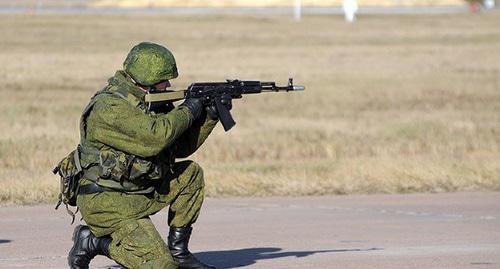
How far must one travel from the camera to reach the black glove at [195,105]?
7.67m

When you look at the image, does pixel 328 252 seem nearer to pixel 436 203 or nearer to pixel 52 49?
pixel 436 203

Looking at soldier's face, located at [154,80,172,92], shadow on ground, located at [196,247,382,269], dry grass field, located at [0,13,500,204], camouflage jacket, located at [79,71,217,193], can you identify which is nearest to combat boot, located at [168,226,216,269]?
camouflage jacket, located at [79,71,217,193]

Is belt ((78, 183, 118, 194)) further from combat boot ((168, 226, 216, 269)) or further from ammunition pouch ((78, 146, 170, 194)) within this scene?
combat boot ((168, 226, 216, 269))

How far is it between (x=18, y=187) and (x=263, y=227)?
10.7 ft

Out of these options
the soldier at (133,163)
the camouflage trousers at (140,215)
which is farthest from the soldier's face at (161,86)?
the camouflage trousers at (140,215)

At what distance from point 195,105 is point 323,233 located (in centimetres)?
359

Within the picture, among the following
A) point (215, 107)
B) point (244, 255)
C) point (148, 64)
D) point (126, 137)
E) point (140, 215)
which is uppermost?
point (148, 64)

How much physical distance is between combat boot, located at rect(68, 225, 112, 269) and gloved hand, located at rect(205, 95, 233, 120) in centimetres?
95

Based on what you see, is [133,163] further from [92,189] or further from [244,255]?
[244,255]

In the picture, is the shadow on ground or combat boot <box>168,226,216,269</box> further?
the shadow on ground

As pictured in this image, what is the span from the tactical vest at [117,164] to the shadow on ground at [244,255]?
1.69m

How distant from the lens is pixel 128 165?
753 centimetres

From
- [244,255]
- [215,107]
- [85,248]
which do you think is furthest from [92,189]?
[244,255]

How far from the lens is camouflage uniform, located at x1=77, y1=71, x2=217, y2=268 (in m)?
7.45
